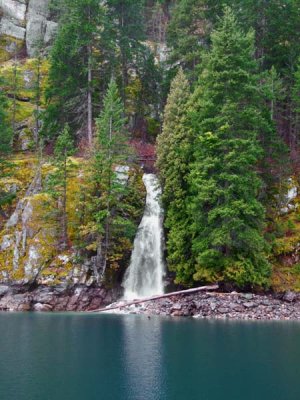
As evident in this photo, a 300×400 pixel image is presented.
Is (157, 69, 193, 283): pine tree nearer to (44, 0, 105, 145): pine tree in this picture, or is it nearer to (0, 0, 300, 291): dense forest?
(0, 0, 300, 291): dense forest

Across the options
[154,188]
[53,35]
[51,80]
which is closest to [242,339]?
[154,188]

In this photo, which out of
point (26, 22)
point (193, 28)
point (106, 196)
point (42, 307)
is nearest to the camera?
point (42, 307)

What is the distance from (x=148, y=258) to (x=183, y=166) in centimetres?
781

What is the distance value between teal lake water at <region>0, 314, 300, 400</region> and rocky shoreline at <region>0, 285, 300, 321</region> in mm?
3298

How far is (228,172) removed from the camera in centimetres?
3212

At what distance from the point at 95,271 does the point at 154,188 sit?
28.1 ft

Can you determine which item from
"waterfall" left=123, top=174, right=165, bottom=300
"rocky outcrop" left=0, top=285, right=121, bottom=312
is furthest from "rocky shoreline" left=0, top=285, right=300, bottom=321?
"waterfall" left=123, top=174, right=165, bottom=300

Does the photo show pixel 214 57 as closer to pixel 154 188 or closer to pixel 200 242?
pixel 154 188

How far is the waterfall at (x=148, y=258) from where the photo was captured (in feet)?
114

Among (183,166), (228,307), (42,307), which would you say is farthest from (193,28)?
(42,307)

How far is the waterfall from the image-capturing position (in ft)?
114

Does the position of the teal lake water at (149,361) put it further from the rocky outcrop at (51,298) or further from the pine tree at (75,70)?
the pine tree at (75,70)

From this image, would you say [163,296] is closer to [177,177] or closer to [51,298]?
[51,298]

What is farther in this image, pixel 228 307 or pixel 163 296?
pixel 163 296
